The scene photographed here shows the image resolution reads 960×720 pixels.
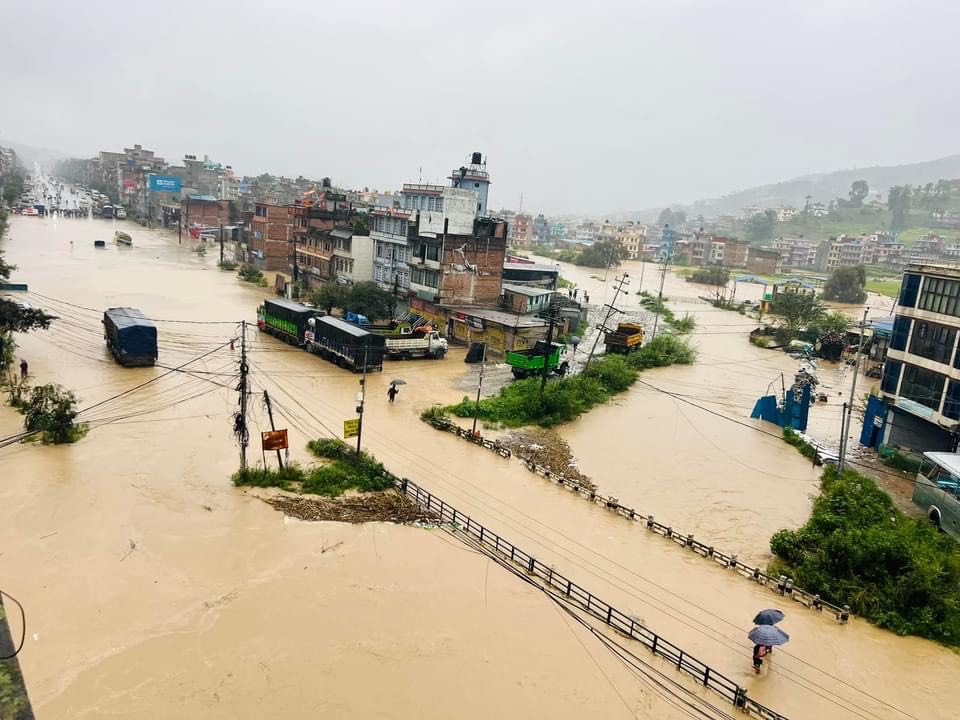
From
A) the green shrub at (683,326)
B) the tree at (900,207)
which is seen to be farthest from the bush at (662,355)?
the tree at (900,207)

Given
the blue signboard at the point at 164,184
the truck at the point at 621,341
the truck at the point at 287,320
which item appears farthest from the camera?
the blue signboard at the point at 164,184

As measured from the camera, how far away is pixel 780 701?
10594 millimetres

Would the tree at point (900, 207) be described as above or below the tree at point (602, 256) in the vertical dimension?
above

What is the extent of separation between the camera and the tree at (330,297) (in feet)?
125

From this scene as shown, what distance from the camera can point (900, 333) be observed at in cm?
2178

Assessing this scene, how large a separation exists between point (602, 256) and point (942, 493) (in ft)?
281

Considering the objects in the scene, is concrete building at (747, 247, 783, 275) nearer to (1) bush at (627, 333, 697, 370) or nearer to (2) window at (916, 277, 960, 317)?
(1) bush at (627, 333, 697, 370)

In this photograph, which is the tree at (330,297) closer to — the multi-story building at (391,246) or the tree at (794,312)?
the multi-story building at (391,246)

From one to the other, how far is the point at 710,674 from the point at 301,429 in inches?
557

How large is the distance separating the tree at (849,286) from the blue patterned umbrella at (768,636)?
2814 inches

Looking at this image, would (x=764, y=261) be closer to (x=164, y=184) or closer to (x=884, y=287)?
(x=884, y=287)

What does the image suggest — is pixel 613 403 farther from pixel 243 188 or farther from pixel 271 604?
pixel 243 188

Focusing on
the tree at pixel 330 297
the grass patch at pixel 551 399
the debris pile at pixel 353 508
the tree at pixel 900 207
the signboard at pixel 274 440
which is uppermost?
the tree at pixel 900 207

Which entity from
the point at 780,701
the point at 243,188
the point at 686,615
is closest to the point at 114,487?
the point at 686,615
